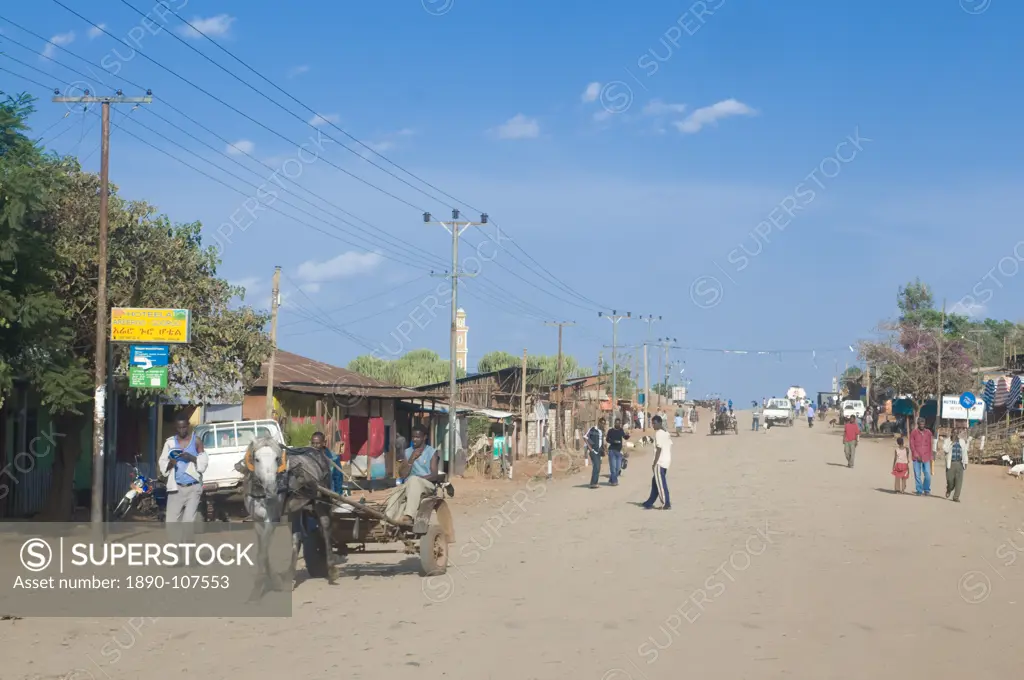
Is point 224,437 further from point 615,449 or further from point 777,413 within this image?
point 777,413

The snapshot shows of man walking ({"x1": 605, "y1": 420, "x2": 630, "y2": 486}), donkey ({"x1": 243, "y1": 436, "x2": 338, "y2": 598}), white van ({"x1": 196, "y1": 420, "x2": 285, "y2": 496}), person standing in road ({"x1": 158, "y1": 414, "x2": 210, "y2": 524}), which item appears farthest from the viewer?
man walking ({"x1": 605, "y1": 420, "x2": 630, "y2": 486})

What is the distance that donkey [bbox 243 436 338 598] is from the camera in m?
11.4

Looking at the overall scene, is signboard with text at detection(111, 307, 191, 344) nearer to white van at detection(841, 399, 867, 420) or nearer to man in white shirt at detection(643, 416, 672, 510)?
man in white shirt at detection(643, 416, 672, 510)

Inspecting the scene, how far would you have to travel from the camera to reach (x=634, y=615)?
10805 millimetres

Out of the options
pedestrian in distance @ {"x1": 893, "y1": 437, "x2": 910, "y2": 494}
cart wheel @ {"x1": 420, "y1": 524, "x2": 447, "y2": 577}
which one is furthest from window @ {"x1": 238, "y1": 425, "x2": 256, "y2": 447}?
pedestrian in distance @ {"x1": 893, "y1": 437, "x2": 910, "y2": 494}

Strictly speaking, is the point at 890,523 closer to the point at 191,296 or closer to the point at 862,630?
the point at 862,630

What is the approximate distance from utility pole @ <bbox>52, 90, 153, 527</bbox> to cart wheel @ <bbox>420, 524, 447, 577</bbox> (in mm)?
6970

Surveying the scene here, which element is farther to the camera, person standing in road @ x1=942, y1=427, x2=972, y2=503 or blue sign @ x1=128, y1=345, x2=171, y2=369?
person standing in road @ x1=942, y1=427, x2=972, y2=503

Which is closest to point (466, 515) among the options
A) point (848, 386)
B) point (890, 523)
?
point (890, 523)

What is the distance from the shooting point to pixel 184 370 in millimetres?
21328

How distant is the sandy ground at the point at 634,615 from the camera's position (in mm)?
8672

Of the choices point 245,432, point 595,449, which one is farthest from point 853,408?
point 245,432

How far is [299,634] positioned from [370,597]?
86.1 inches

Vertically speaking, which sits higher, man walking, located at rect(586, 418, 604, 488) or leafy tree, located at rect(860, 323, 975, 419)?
leafy tree, located at rect(860, 323, 975, 419)
